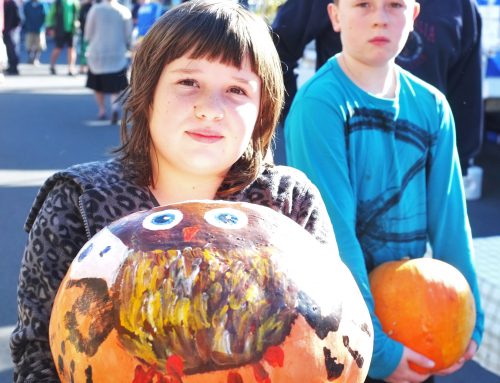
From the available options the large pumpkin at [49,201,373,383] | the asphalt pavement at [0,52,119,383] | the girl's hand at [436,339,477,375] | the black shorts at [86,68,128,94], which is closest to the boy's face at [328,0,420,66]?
the girl's hand at [436,339,477,375]

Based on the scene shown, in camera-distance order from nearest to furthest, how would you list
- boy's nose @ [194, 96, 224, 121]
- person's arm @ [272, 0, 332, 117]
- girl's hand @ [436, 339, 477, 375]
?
boy's nose @ [194, 96, 224, 121]
girl's hand @ [436, 339, 477, 375]
person's arm @ [272, 0, 332, 117]

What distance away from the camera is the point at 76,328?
3.81 feet

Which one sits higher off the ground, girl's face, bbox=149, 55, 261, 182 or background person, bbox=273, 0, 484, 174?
girl's face, bbox=149, 55, 261, 182

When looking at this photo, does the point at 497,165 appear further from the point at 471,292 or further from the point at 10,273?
the point at 471,292

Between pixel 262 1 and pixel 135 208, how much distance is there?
7.78 m

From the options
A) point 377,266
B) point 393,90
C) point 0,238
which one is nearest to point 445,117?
point 393,90

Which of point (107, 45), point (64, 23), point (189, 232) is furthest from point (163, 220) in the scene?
point (64, 23)

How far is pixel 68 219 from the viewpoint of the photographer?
63.6 inches

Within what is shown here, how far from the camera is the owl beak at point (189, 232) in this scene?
1.15 metres

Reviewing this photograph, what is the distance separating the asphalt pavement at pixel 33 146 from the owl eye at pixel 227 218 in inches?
Answer: 39.1

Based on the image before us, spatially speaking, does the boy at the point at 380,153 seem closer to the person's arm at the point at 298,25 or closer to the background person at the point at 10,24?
the person's arm at the point at 298,25

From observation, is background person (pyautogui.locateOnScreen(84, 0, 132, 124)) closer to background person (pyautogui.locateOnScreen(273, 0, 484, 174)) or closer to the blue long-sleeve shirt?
background person (pyautogui.locateOnScreen(273, 0, 484, 174))

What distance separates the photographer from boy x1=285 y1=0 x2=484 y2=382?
7.51 ft

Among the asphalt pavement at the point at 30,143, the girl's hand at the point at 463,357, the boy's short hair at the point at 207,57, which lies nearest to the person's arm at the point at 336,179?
the girl's hand at the point at 463,357
